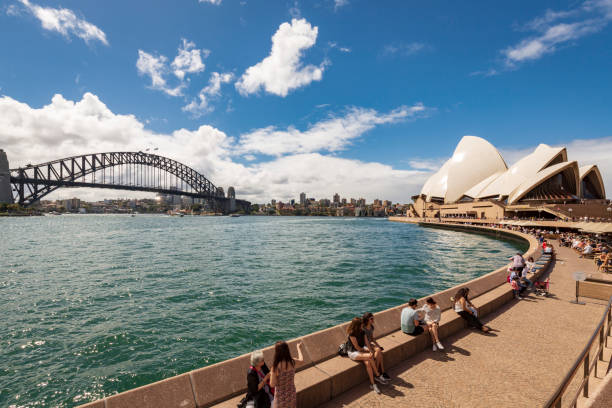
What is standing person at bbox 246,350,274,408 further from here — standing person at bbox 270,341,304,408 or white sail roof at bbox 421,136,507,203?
white sail roof at bbox 421,136,507,203

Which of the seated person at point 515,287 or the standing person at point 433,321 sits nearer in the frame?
the standing person at point 433,321

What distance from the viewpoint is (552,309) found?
667 cm

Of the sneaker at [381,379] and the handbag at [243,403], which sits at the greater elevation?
the handbag at [243,403]

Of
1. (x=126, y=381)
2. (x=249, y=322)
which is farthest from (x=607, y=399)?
(x=249, y=322)

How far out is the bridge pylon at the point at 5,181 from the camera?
268 feet

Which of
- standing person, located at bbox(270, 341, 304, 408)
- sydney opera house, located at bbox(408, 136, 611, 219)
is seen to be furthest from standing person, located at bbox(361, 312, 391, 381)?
sydney opera house, located at bbox(408, 136, 611, 219)

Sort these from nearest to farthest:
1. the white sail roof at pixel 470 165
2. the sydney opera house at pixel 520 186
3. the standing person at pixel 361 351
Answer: the standing person at pixel 361 351, the sydney opera house at pixel 520 186, the white sail roof at pixel 470 165

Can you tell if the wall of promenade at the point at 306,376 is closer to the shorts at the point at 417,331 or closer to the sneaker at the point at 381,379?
the shorts at the point at 417,331

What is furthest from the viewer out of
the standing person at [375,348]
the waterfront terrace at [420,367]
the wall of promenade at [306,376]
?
the standing person at [375,348]

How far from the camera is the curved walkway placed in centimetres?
355

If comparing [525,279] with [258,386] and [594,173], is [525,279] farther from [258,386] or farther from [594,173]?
[594,173]

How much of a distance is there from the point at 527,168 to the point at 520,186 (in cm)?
534

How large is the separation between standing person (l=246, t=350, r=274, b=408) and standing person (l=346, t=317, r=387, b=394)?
4.33 feet

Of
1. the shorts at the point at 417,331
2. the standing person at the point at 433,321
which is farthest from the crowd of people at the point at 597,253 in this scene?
the shorts at the point at 417,331
